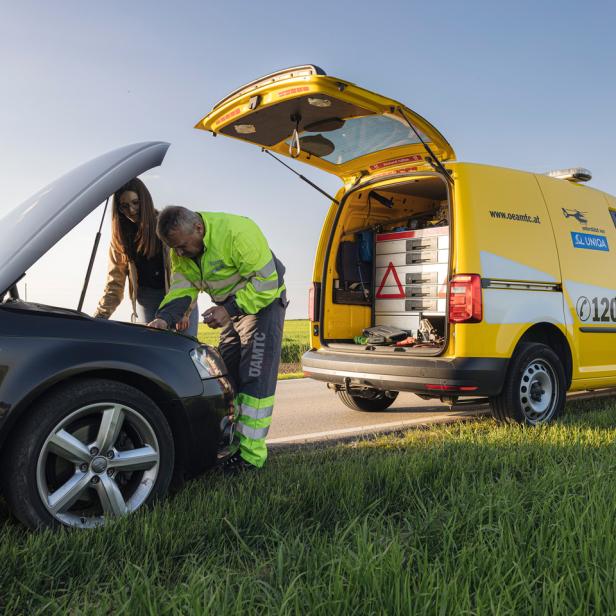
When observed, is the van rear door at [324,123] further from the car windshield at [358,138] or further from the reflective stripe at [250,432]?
the reflective stripe at [250,432]

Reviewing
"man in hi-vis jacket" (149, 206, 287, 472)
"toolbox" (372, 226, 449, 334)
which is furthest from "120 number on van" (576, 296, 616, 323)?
"man in hi-vis jacket" (149, 206, 287, 472)

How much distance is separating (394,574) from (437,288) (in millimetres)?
4197

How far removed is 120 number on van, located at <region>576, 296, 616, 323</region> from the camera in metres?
5.65

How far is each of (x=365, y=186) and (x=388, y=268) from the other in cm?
92

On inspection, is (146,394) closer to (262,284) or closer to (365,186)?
(262,284)

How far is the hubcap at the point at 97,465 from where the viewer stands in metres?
2.64

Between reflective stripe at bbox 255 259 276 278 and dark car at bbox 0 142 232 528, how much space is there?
82cm

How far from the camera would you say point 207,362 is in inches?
130

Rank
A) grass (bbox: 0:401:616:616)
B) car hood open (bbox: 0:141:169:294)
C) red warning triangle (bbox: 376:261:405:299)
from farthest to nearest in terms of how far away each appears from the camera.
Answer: red warning triangle (bbox: 376:261:405:299), car hood open (bbox: 0:141:169:294), grass (bbox: 0:401:616:616)

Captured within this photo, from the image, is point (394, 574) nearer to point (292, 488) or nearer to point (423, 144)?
point (292, 488)

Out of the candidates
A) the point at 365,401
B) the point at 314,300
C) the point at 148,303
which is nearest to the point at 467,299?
the point at 314,300

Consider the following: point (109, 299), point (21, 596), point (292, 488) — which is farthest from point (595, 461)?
point (109, 299)

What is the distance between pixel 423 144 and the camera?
496 centimetres

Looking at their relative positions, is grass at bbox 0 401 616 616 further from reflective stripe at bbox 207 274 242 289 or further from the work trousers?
reflective stripe at bbox 207 274 242 289
